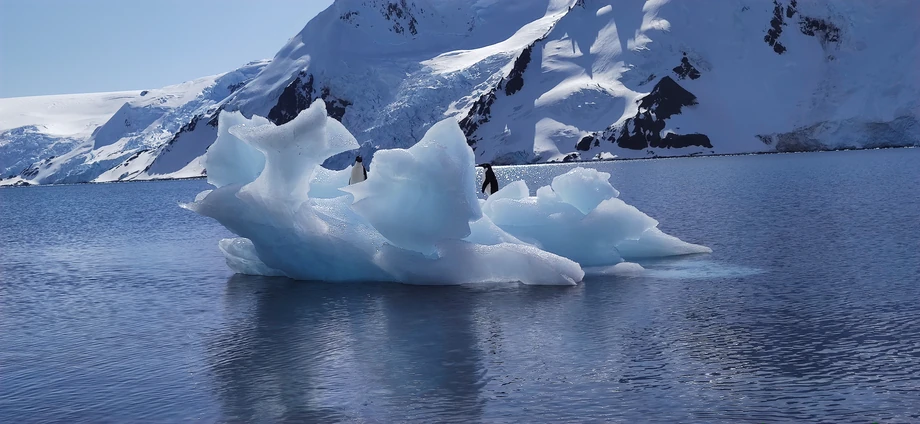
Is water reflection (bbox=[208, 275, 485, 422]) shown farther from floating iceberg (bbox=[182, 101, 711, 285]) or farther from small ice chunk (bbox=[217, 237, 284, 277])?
small ice chunk (bbox=[217, 237, 284, 277])

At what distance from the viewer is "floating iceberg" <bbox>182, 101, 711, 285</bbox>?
76.2ft

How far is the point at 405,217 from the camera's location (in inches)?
915

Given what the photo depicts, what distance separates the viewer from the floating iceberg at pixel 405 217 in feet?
76.2

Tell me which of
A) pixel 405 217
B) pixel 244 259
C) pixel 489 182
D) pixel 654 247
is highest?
pixel 489 182

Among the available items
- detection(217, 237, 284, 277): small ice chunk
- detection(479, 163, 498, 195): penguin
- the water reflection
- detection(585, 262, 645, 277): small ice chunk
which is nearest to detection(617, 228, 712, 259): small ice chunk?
detection(585, 262, 645, 277): small ice chunk

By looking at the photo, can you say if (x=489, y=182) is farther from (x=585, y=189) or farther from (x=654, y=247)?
(x=585, y=189)

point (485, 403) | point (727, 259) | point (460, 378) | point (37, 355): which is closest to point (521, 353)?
point (460, 378)

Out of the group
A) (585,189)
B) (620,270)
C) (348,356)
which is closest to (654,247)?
(620,270)

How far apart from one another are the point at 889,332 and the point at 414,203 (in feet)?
38.9

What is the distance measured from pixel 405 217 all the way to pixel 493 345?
7.21 m

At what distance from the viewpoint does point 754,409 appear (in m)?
12.1

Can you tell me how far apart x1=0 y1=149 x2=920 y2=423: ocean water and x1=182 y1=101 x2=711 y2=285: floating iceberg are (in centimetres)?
77

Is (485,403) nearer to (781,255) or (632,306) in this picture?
(632,306)

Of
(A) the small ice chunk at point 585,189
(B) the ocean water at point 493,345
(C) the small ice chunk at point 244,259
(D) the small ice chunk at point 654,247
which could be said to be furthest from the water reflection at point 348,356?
(D) the small ice chunk at point 654,247
